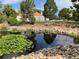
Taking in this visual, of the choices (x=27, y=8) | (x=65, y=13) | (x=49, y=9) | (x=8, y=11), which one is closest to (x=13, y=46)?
(x=8, y=11)

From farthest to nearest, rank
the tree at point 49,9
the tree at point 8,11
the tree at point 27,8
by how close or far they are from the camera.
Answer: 1. the tree at point 49,9
2. the tree at point 27,8
3. the tree at point 8,11

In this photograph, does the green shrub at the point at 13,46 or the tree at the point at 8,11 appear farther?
the tree at the point at 8,11

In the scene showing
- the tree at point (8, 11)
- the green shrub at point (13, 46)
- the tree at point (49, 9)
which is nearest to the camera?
the green shrub at point (13, 46)

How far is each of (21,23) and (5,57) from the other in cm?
3452

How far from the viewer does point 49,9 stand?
73.4 metres

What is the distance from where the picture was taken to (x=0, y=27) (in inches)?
1863

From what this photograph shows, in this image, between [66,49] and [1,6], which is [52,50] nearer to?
[66,49]

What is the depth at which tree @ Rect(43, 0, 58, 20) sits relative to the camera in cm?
7306

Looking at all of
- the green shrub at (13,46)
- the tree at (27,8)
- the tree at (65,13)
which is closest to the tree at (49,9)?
the tree at (65,13)

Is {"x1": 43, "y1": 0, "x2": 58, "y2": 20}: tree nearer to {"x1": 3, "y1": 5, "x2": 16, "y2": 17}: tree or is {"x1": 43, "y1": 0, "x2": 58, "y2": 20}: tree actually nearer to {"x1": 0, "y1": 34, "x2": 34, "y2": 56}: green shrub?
{"x1": 3, "y1": 5, "x2": 16, "y2": 17}: tree

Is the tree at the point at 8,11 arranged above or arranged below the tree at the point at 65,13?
above

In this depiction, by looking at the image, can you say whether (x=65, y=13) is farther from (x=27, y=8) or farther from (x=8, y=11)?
(x=8, y=11)

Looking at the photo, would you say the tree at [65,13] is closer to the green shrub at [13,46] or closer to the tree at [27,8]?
the tree at [27,8]

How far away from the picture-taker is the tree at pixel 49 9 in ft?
240
